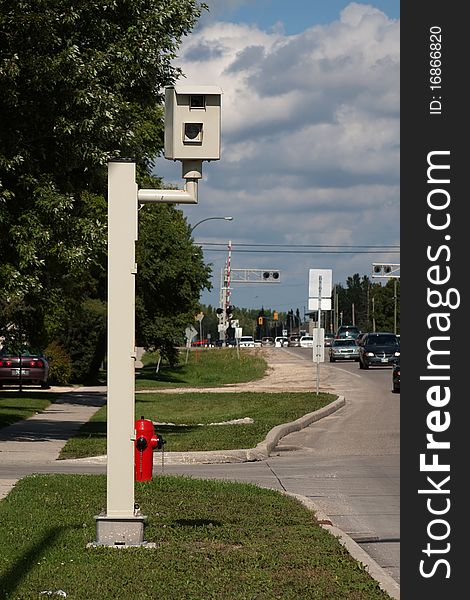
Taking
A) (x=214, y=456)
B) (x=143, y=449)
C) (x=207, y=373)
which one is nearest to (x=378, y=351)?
(x=207, y=373)

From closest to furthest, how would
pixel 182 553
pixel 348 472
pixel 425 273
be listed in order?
pixel 425 273, pixel 182 553, pixel 348 472

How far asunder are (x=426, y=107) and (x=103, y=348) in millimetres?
43672

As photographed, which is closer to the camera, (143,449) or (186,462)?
(143,449)

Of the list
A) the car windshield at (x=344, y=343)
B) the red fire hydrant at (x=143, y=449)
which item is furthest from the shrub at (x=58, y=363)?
the red fire hydrant at (x=143, y=449)

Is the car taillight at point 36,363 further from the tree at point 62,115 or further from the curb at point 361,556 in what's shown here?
the curb at point 361,556

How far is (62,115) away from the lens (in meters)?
19.0

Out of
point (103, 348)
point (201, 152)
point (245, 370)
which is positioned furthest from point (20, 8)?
point (245, 370)

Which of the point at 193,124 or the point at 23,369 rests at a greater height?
the point at 193,124

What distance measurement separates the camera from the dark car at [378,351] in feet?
184

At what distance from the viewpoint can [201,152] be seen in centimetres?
966

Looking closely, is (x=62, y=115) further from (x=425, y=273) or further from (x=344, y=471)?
(x=425, y=273)

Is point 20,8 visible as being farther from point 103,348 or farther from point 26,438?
point 103,348

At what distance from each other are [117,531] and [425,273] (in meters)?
4.13

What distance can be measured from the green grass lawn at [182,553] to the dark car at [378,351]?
43580 millimetres
